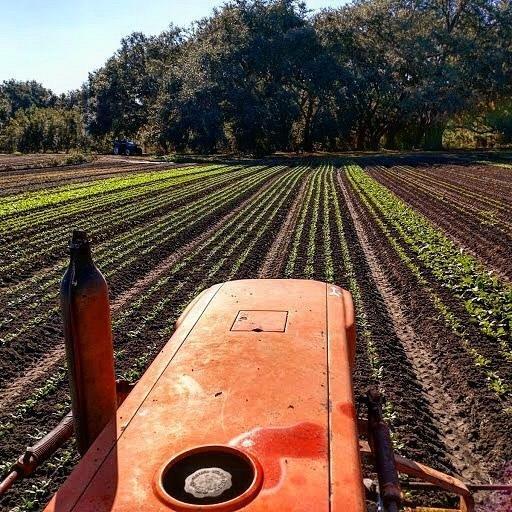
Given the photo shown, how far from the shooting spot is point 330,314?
3131 millimetres

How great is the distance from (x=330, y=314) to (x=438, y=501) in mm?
1980

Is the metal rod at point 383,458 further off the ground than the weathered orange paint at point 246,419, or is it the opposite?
the weathered orange paint at point 246,419

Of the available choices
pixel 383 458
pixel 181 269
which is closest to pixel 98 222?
pixel 181 269

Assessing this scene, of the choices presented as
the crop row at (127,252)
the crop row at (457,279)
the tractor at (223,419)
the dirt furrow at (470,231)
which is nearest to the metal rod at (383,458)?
the tractor at (223,419)

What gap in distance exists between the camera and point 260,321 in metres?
2.97

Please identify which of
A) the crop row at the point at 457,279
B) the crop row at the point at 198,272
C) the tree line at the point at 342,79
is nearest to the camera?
the crop row at the point at 198,272

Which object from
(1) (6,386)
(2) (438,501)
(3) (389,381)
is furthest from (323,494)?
(1) (6,386)

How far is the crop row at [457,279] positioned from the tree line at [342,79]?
86.2 feet

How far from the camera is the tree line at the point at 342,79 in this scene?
39.8 m

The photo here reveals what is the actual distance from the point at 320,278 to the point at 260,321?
659 centimetres

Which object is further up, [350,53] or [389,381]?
[350,53]

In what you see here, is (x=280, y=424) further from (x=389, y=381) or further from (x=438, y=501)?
(x=389, y=381)

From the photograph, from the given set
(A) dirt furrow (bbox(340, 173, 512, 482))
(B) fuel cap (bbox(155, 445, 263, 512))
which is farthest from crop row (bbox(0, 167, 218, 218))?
(B) fuel cap (bbox(155, 445, 263, 512))

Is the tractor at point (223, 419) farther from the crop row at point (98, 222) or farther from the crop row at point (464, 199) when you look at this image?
the crop row at point (464, 199)
